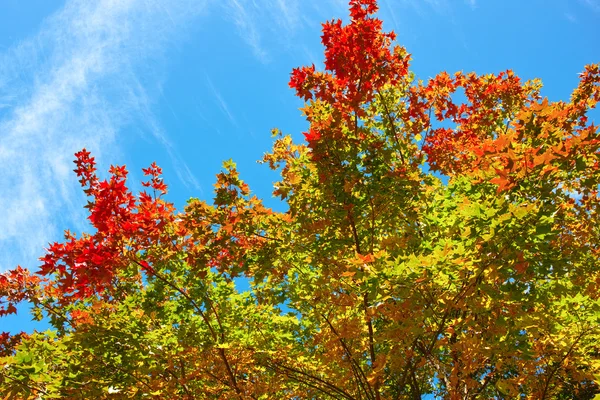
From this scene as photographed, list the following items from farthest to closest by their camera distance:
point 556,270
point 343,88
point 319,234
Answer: point 343,88
point 319,234
point 556,270

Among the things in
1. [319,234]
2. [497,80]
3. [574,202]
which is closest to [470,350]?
[319,234]

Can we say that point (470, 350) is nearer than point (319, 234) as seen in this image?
Yes

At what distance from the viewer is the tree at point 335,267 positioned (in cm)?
330

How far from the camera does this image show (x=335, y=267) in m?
4.19

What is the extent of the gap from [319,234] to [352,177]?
0.82 metres

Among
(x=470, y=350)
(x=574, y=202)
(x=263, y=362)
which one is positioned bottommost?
(x=470, y=350)

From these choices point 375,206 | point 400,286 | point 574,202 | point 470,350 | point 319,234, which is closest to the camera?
point 400,286

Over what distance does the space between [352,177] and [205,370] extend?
2684 millimetres

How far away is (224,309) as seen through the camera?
4.41 metres

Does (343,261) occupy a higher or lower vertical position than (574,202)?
lower

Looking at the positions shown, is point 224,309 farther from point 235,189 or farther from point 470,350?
point 470,350

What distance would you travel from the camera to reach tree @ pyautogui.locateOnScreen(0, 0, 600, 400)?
10.8ft

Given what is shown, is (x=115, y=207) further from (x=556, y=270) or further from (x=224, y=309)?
(x=556, y=270)

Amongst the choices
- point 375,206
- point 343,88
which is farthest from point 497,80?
point 375,206
